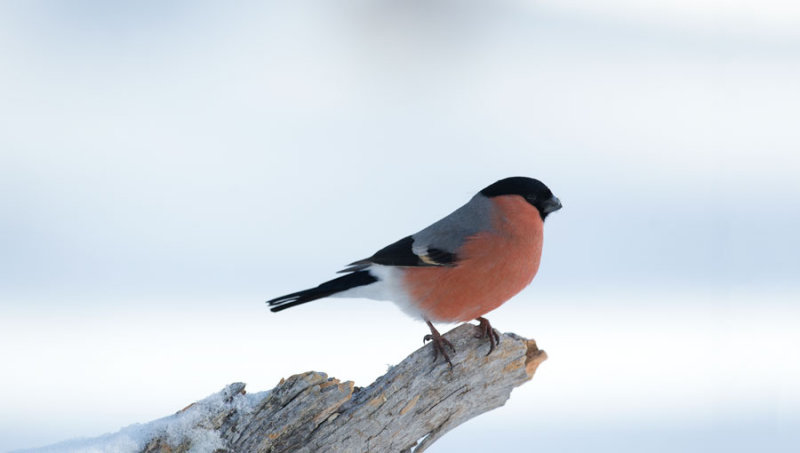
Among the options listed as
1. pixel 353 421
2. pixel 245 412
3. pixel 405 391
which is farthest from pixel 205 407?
pixel 405 391

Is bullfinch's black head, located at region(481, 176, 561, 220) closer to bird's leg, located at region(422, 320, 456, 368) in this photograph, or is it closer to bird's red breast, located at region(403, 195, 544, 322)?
bird's red breast, located at region(403, 195, 544, 322)

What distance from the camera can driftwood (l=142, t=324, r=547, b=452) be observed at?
181cm

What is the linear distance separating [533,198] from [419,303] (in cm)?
41

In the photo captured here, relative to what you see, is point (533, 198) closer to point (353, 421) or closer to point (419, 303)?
point (419, 303)

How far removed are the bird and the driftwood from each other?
0.05 metres

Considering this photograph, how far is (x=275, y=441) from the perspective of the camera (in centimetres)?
182

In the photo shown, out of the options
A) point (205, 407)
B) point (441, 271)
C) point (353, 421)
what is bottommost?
point (353, 421)

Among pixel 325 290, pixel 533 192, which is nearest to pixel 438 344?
pixel 325 290

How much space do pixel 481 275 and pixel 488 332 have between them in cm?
15

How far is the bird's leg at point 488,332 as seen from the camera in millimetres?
1999

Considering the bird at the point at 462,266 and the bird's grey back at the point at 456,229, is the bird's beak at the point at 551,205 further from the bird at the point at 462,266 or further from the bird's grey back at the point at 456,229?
the bird's grey back at the point at 456,229

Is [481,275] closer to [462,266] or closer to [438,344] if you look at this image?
[462,266]

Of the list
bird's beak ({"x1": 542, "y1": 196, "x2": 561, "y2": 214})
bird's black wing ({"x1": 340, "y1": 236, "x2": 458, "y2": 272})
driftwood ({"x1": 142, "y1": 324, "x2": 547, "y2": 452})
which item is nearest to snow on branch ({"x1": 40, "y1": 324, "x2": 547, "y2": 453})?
driftwood ({"x1": 142, "y1": 324, "x2": 547, "y2": 452})

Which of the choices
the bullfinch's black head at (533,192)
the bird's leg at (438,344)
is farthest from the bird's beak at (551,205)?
the bird's leg at (438,344)
